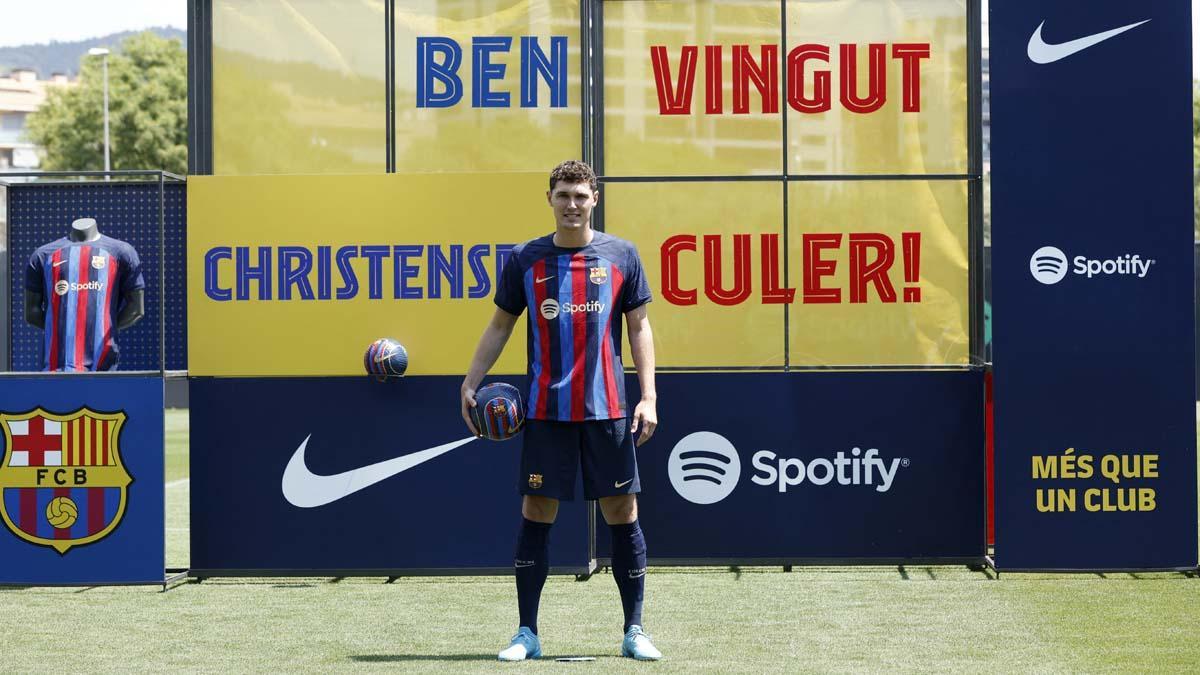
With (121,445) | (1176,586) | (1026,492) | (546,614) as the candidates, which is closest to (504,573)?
(546,614)

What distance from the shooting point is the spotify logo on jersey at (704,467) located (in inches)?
362

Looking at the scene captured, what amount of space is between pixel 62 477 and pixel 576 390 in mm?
3634

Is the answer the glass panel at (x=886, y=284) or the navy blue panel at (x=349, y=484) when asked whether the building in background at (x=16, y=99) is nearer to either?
the navy blue panel at (x=349, y=484)

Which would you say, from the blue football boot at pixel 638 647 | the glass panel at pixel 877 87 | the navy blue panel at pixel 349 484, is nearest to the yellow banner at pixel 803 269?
the glass panel at pixel 877 87

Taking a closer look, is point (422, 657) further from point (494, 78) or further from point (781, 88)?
point (781, 88)

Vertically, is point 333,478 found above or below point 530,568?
above

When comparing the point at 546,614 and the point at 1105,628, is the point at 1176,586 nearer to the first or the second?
the point at 1105,628

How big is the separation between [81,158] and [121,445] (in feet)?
145

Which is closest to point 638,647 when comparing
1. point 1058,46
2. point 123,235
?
point 1058,46

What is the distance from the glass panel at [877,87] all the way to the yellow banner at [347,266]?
1.66 m

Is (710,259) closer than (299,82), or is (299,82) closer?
(299,82)

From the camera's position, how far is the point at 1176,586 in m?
8.33

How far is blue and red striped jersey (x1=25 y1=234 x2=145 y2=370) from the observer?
375 inches

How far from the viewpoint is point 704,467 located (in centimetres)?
922
